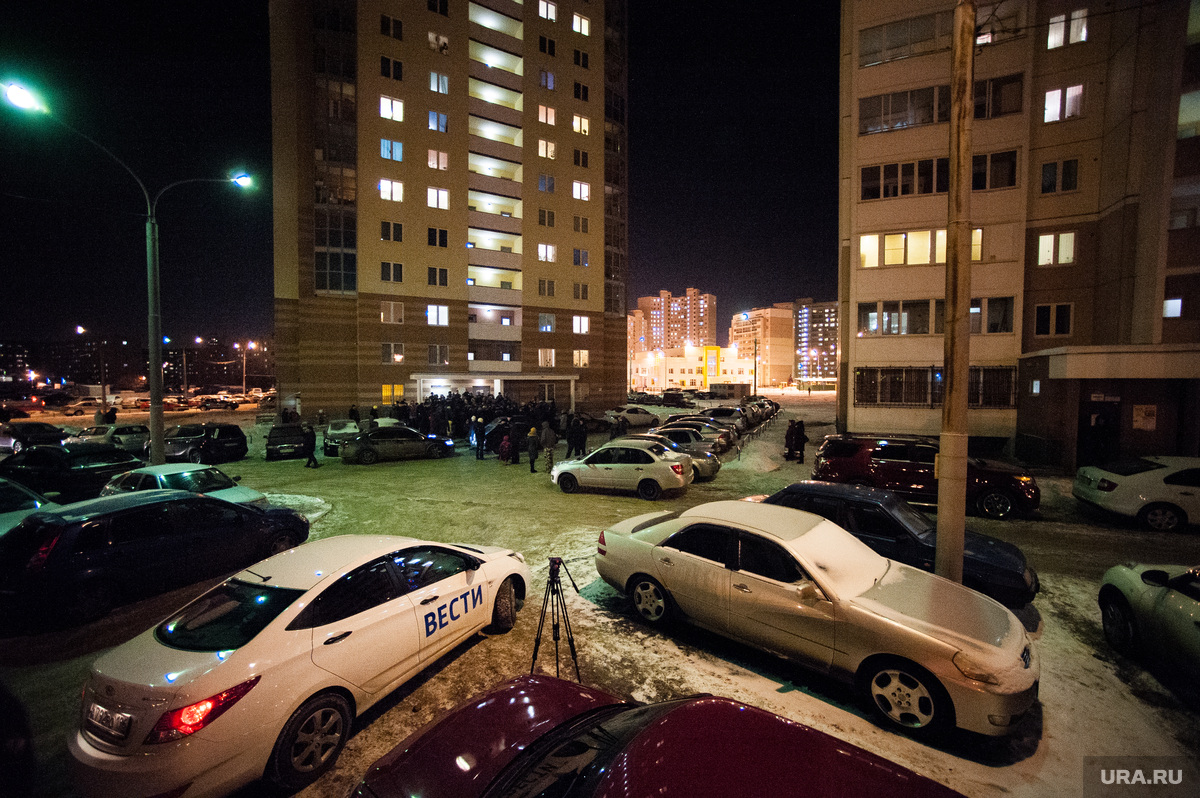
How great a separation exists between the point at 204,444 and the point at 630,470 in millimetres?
15859

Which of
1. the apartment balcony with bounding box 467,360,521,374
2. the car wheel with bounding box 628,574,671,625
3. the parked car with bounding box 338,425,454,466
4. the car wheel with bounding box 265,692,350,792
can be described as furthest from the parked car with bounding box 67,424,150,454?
the car wheel with bounding box 628,574,671,625

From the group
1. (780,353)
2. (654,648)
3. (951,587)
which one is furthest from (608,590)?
(780,353)

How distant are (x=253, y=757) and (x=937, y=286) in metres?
24.3

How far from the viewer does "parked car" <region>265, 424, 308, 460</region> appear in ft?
58.6

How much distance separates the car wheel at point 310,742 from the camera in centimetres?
339

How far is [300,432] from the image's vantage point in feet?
60.1

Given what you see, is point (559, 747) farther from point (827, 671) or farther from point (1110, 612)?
point (1110, 612)

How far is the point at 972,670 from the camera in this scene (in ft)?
12.0

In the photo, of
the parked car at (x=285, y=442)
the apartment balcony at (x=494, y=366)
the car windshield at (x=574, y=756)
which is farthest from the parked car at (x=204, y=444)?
the apartment balcony at (x=494, y=366)

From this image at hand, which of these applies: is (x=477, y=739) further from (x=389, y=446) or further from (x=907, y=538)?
(x=389, y=446)

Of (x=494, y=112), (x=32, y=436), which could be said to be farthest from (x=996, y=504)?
(x=494, y=112)

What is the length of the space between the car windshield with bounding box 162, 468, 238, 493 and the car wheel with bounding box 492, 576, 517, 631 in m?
6.93

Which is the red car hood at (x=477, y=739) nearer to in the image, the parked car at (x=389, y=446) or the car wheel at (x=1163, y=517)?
the car wheel at (x=1163, y=517)

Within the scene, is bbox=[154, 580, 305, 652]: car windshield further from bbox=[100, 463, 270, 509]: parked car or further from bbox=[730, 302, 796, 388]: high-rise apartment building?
bbox=[730, 302, 796, 388]: high-rise apartment building
